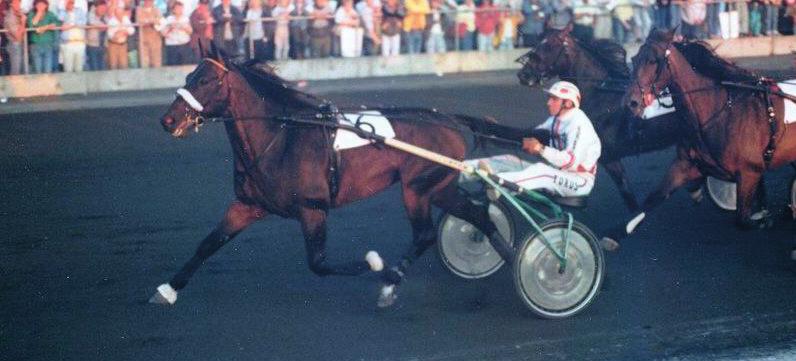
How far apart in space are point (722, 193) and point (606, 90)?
4.16 feet

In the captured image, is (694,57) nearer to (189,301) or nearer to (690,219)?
(690,219)

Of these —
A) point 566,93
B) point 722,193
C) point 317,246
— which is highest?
point 566,93

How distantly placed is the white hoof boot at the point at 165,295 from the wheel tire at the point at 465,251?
5.85 feet

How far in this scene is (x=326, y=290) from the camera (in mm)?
7996

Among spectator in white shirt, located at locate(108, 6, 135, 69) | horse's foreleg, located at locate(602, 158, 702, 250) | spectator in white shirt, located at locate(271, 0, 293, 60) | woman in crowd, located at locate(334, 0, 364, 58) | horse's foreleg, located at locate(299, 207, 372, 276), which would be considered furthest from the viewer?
woman in crowd, located at locate(334, 0, 364, 58)

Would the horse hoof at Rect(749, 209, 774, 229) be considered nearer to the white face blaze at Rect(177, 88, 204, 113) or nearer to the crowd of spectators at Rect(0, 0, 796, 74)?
the white face blaze at Rect(177, 88, 204, 113)

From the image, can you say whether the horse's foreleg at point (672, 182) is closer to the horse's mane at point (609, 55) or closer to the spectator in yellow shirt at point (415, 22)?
the horse's mane at point (609, 55)

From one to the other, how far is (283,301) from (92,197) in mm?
4146

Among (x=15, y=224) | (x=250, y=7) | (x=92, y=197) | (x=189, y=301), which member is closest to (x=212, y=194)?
(x=92, y=197)

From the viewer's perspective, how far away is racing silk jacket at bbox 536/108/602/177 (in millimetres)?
7586

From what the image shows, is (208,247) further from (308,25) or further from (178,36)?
(308,25)

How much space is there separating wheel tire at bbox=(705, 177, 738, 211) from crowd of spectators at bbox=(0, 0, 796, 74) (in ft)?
20.5

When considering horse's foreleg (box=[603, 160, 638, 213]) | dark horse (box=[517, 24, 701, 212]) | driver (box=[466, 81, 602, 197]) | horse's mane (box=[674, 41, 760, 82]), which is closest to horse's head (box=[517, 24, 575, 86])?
dark horse (box=[517, 24, 701, 212])

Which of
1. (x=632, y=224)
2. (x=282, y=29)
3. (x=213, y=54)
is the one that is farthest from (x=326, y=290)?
(x=282, y=29)
